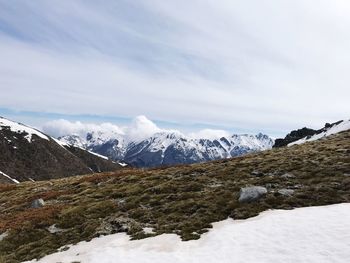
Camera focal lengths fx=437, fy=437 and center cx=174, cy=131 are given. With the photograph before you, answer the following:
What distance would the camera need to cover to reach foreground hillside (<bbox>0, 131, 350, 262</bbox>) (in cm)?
2880

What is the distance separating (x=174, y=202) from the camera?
33.6 metres

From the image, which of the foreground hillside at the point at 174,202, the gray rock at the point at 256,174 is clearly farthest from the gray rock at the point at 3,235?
the gray rock at the point at 256,174

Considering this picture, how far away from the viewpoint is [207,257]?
22.5 metres

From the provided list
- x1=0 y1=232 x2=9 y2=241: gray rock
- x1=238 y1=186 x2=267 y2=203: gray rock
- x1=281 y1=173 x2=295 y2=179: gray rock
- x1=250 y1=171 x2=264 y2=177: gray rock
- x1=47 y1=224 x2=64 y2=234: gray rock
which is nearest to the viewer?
x1=238 y1=186 x2=267 y2=203: gray rock

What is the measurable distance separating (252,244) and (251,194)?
26.4ft

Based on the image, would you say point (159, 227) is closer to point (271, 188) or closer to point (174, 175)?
point (271, 188)

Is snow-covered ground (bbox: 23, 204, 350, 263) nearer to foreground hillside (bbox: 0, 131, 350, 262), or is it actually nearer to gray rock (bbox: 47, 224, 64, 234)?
foreground hillside (bbox: 0, 131, 350, 262)

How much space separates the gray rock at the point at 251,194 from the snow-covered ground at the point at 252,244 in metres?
2.89

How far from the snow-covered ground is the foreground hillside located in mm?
1327

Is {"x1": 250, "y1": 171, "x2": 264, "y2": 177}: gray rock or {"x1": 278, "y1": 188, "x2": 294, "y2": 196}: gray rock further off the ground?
{"x1": 250, "y1": 171, "x2": 264, "y2": 177}: gray rock

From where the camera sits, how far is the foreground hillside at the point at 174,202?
28797mm

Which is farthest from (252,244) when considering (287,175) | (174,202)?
(287,175)

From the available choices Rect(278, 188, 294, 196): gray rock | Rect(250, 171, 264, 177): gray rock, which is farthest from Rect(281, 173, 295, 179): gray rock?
Rect(278, 188, 294, 196): gray rock

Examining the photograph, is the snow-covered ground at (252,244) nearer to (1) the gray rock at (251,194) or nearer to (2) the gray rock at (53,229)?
(1) the gray rock at (251,194)
